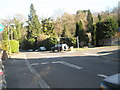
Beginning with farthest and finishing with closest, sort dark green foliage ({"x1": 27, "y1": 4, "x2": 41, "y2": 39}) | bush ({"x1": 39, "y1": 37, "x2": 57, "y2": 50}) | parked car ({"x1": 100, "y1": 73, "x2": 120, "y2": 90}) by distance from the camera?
dark green foliage ({"x1": 27, "y1": 4, "x2": 41, "y2": 39}), bush ({"x1": 39, "y1": 37, "x2": 57, "y2": 50}), parked car ({"x1": 100, "y1": 73, "x2": 120, "y2": 90})

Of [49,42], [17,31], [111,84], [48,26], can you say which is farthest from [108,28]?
[17,31]

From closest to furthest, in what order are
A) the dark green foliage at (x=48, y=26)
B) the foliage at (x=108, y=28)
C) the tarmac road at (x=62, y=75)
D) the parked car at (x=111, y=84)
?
1. the parked car at (x=111, y=84)
2. the tarmac road at (x=62, y=75)
3. the foliage at (x=108, y=28)
4. the dark green foliage at (x=48, y=26)

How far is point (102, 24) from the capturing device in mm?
48781

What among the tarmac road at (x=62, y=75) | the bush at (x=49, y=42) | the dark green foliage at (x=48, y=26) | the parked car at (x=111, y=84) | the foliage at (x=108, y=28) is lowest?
the tarmac road at (x=62, y=75)

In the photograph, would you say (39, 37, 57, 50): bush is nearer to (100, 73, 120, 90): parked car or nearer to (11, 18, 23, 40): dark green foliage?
(11, 18, 23, 40): dark green foliage

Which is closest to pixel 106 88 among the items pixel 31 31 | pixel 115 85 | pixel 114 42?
pixel 115 85

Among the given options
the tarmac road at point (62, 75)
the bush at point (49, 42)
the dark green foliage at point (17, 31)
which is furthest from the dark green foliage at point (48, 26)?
the tarmac road at point (62, 75)

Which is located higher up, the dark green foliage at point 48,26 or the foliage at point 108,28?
the dark green foliage at point 48,26

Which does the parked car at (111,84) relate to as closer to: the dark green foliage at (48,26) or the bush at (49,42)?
the bush at (49,42)

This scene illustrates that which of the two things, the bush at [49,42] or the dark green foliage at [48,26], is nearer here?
the bush at [49,42]

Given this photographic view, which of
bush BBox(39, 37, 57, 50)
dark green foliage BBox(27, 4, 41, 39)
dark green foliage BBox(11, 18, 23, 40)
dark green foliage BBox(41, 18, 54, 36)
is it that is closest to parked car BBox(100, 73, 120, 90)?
bush BBox(39, 37, 57, 50)

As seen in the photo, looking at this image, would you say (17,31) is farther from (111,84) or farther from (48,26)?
(111,84)

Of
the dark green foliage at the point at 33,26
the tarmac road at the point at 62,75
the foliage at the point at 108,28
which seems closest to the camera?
the tarmac road at the point at 62,75

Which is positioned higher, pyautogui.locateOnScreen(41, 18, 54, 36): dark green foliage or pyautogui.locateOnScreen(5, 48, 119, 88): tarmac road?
pyautogui.locateOnScreen(41, 18, 54, 36): dark green foliage
